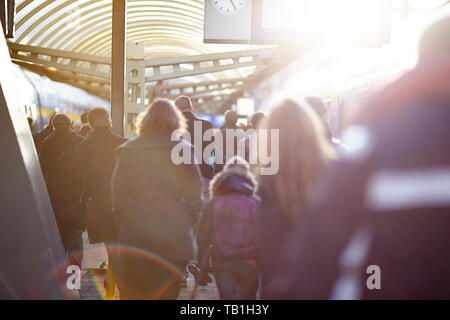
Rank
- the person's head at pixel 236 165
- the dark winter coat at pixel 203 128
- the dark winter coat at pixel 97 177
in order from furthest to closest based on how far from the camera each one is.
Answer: the dark winter coat at pixel 203 128
the dark winter coat at pixel 97 177
the person's head at pixel 236 165

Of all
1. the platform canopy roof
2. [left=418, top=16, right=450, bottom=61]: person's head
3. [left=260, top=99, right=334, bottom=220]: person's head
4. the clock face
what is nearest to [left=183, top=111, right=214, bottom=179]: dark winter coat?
[left=260, top=99, right=334, bottom=220]: person's head

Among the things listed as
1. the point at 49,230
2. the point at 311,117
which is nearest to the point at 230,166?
the point at 311,117

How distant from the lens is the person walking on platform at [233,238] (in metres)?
3.88

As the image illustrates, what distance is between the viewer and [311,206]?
2.99 m

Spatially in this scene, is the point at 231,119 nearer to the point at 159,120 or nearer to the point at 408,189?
the point at 159,120

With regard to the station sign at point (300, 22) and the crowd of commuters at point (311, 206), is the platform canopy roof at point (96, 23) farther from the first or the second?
the crowd of commuters at point (311, 206)

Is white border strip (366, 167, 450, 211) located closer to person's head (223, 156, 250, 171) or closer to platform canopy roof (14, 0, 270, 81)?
person's head (223, 156, 250, 171)

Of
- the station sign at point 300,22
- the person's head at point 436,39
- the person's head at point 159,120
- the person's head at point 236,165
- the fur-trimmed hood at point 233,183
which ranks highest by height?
the station sign at point 300,22

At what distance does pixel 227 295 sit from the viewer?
3857 mm

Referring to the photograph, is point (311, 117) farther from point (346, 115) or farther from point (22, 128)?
point (346, 115)

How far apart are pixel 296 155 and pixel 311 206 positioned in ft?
1.02

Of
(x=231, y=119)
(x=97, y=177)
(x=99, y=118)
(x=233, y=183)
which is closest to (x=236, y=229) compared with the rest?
(x=233, y=183)

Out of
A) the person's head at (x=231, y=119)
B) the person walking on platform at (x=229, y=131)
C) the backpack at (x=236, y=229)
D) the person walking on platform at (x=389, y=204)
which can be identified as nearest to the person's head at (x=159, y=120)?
the backpack at (x=236, y=229)
